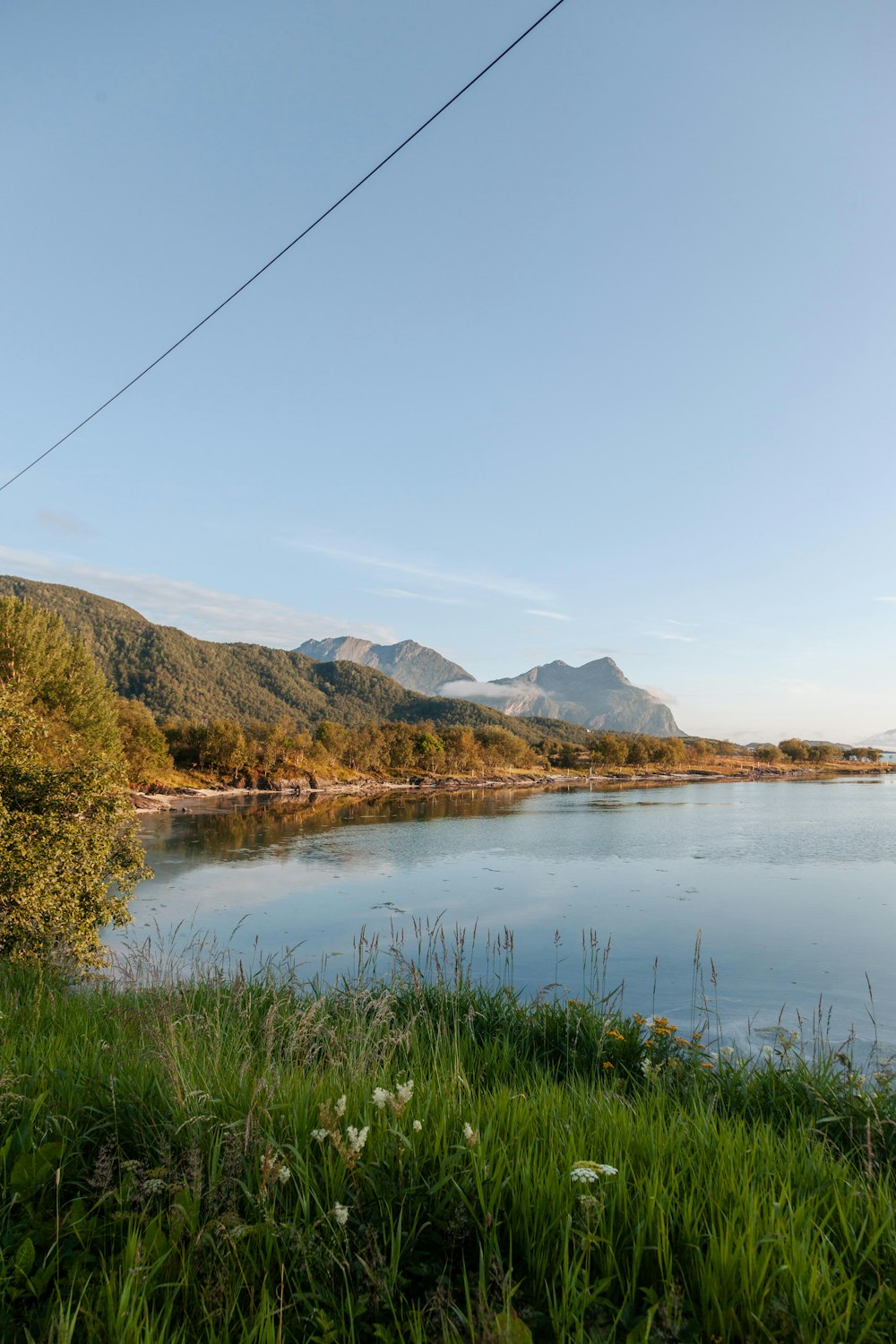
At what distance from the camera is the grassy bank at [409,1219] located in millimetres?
2229

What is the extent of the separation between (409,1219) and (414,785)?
10557 cm

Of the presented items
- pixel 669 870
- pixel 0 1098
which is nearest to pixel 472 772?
pixel 669 870

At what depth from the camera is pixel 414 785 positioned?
107 metres

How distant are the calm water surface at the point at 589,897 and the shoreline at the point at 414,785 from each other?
12.9 meters

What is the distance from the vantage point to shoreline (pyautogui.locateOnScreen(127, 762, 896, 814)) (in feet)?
215

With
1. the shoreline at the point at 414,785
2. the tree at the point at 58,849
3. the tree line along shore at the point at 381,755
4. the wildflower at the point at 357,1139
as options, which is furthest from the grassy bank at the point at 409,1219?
the tree line along shore at the point at 381,755

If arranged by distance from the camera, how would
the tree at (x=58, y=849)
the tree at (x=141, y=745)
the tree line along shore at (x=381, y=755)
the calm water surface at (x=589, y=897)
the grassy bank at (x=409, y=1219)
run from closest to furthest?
the grassy bank at (x=409, y=1219)
the tree at (x=58, y=849)
the calm water surface at (x=589, y=897)
the tree at (x=141, y=745)
the tree line along shore at (x=381, y=755)

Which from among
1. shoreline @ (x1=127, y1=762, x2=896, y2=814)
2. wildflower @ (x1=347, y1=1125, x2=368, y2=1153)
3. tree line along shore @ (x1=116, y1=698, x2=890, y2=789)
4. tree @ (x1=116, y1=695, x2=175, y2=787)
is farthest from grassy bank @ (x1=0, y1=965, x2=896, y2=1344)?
tree @ (x1=116, y1=695, x2=175, y2=787)

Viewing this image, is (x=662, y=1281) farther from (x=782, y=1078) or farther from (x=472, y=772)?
(x=472, y=772)

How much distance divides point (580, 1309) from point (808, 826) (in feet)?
A: 156

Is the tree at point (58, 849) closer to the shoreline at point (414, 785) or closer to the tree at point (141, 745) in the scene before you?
the shoreline at point (414, 785)

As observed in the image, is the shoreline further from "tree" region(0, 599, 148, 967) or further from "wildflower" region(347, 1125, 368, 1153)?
"wildflower" region(347, 1125, 368, 1153)

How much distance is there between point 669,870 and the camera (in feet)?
90.8

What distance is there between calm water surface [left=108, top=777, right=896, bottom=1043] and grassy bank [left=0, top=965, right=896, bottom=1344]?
207 inches
